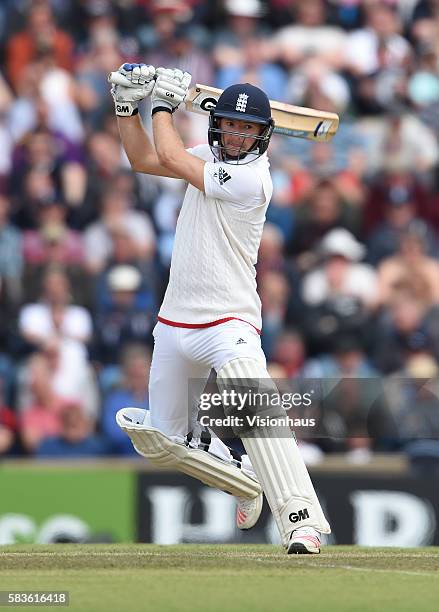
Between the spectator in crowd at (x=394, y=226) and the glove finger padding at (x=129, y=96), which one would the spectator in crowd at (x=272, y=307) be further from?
the glove finger padding at (x=129, y=96)

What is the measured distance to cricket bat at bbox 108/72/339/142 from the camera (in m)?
8.17

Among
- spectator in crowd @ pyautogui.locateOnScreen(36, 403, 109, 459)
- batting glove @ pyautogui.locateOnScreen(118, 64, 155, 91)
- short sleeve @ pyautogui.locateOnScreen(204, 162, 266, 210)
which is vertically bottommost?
spectator in crowd @ pyautogui.locateOnScreen(36, 403, 109, 459)

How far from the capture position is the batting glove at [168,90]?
24.8ft

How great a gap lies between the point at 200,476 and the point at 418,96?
7821mm

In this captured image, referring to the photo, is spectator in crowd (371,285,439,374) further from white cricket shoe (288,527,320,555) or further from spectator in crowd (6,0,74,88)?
white cricket shoe (288,527,320,555)

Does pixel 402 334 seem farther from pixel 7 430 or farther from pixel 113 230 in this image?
pixel 7 430

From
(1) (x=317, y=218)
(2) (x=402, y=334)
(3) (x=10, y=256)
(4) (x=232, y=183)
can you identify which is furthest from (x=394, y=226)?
(4) (x=232, y=183)

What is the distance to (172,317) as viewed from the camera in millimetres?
7574

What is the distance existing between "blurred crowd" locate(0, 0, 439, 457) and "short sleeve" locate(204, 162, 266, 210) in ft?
11.2

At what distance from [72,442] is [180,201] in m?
2.99

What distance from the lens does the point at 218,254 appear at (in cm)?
746

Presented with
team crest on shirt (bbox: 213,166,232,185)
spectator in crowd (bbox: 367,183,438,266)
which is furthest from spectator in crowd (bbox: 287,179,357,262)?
team crest on shirt (bbox: 213,166,232,185)

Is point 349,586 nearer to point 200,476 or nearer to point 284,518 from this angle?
point 284,518

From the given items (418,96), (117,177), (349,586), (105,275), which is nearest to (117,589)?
(349,586)
